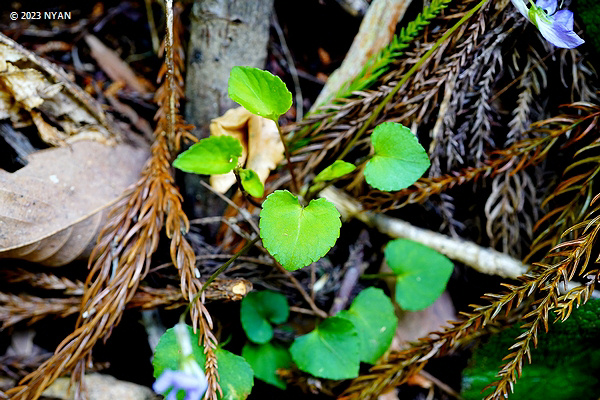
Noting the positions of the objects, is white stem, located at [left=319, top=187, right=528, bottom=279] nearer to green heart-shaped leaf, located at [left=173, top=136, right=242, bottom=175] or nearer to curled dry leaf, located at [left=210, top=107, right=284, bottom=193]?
curled dry leaf, located at [left=210, top=107, right=284, bottom=193]

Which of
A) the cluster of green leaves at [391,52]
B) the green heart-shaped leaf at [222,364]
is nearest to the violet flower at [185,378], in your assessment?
the green heart-shaped leaf at [222,364]

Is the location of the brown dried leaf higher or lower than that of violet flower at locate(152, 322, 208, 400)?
higher

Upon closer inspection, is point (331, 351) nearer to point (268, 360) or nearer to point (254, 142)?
point (268, 360)

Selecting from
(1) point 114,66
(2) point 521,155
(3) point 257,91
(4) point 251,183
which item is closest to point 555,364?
(2) point 521,155

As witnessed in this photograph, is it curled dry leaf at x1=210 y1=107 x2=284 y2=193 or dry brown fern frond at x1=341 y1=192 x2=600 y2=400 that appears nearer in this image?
dry brown fern frond at x1=341 y1=192 x2=600 y2=400

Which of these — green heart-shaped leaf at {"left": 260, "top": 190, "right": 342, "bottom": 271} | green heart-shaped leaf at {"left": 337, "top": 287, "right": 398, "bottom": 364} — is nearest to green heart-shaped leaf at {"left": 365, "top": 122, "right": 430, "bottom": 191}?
green heart-shaped leaf at {"left": 260, "top": 190, "right": 342, "bottom": 271}

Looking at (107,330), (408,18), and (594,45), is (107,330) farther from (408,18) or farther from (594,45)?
(594,45)

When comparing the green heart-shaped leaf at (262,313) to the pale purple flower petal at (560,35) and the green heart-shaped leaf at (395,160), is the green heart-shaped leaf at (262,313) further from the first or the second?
the pale purple flower petal at (560,35)
